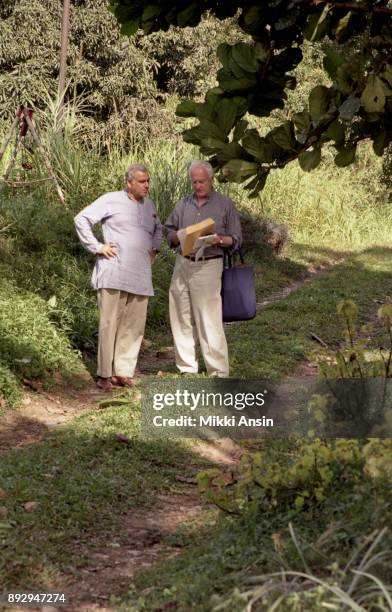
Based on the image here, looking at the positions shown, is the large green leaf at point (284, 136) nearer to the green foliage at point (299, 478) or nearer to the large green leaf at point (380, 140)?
the large green leaf at point (380, 140)

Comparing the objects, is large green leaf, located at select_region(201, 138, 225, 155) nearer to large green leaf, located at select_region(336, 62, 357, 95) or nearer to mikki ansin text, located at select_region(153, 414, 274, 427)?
large green leaf, located at select_region(336, 62, 357, 95)

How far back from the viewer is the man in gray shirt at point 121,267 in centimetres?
870

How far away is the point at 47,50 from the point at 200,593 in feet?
73.1

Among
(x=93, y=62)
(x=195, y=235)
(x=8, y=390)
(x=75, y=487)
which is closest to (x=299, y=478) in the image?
(x=75, y=487)

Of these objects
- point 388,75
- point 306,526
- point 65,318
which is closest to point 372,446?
point 306,526

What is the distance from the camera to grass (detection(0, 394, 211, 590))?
4.85 m

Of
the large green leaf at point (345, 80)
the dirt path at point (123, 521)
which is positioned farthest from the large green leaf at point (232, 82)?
the dirt path at point (123, 521)

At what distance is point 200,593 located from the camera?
4.01 meters

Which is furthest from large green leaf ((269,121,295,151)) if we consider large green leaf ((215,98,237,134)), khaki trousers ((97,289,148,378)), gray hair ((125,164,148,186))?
khaki trousers ((97,289,148,378))

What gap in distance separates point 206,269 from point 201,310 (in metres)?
0.35

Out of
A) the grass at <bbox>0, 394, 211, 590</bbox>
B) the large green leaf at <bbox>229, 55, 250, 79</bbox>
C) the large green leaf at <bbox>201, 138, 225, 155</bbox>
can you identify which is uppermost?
the large green leaf at <bbox>229, 55, 250, 79</bbox>

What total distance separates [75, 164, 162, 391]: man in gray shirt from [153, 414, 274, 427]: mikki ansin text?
121 centimetres

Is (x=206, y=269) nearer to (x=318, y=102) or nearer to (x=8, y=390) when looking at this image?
(x=8, y=390)

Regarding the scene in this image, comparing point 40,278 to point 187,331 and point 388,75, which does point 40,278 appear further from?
point 388,75
